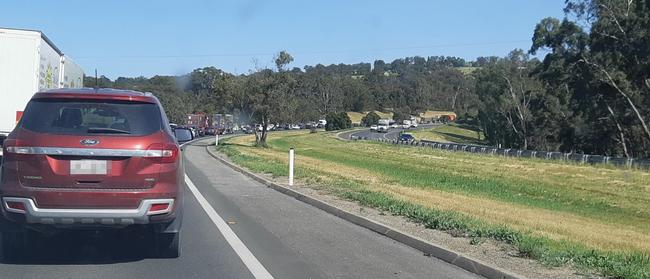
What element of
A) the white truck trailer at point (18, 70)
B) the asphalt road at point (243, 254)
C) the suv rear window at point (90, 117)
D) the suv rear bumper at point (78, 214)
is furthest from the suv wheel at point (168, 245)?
the white truck trailer at point (18, 70)

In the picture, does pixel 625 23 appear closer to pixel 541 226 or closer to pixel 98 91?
pixel 541 226

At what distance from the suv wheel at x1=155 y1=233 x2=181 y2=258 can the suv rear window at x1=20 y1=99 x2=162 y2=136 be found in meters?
1.55

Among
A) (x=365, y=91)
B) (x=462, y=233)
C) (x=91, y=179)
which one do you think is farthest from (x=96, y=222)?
(x=365, y=91)

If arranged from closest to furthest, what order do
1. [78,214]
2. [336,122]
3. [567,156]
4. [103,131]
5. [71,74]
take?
[78,214]
[103,131]
[71,74]
[567,156]
[336,122]

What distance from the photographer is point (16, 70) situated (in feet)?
56.1

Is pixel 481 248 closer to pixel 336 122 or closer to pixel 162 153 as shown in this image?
pixel 162 153

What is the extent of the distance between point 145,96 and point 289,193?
10.1 m

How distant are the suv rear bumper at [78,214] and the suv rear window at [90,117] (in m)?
0.82

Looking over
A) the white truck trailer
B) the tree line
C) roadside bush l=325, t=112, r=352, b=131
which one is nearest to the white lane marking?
the white truck trailer

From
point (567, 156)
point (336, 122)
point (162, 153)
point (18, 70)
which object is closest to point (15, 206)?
point (162, 153)

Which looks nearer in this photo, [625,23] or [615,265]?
[615,265]

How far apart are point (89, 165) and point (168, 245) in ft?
5.96

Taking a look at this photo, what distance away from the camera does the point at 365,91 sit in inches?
7731

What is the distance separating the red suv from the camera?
7789 millimetres
